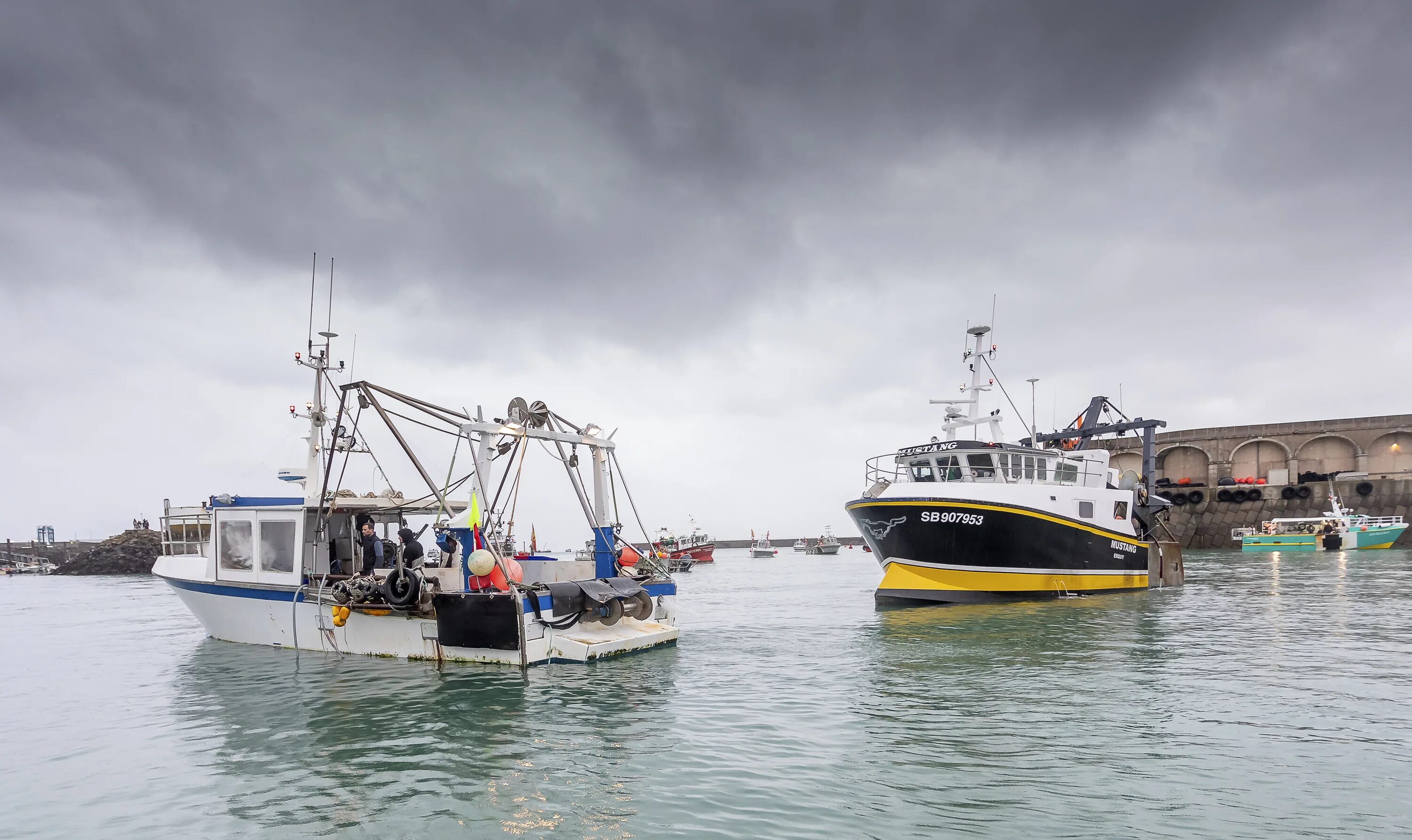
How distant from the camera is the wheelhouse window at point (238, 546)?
1666cm

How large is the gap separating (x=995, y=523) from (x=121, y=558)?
89256 mm

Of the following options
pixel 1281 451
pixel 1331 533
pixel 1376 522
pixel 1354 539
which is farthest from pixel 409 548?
pixel 1281 451

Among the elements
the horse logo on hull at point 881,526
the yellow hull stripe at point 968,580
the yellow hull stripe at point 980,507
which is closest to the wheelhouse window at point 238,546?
the yellow hull stripe at point 980,507

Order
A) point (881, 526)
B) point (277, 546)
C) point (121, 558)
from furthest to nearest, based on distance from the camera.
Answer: point (121, 558) → point (881, 526) → point (277, 546)

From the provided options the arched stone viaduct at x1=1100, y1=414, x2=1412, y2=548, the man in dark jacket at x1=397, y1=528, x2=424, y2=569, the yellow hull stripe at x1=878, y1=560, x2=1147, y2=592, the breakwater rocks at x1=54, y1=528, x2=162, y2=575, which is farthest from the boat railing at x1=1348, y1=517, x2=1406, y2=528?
the breakwater rocks at x1=54, y1=528, x2=162, y2=575

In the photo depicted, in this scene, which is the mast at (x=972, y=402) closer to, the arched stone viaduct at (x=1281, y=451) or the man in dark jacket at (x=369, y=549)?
the man in dark jacket at (x=369, y=549)

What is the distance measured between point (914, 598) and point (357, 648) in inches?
645

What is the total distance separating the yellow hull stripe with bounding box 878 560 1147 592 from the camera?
80.3 feet

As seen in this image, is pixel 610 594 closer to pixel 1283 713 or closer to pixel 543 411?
pixel 543 411

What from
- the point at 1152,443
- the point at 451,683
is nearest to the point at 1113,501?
the point at 1152,443

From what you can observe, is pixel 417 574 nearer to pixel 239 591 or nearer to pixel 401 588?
pixel 401 588

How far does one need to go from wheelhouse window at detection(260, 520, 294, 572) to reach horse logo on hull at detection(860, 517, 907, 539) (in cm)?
1673

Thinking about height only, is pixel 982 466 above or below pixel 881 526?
above

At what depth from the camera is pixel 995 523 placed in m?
24.0
